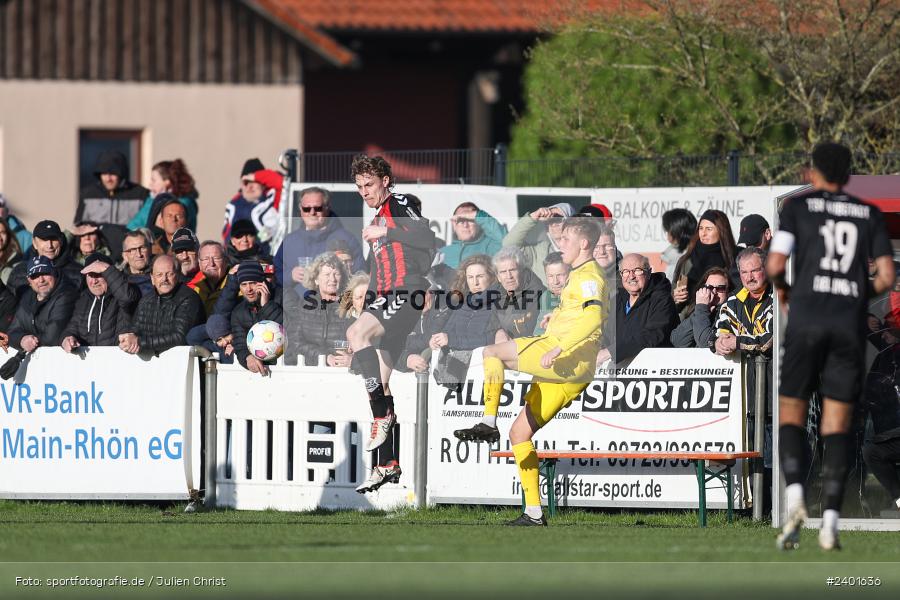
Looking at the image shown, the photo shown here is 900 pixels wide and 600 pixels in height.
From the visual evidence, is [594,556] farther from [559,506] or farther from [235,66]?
[235,66]

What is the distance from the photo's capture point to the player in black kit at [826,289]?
9.76 metres

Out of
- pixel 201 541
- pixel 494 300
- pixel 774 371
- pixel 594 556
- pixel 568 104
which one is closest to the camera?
pixel 594 556

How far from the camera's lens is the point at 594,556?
368 inches

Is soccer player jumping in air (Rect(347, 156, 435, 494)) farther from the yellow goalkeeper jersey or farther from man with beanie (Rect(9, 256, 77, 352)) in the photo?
man with beanie (Rect(9, 256, 77, 352))

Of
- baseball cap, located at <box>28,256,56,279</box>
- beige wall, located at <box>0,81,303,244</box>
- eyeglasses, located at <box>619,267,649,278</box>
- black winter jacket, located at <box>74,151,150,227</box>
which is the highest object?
beige wall, located at <box>0,81,303,244</box>

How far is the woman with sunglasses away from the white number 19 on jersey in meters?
3.31

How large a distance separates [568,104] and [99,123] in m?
11.4

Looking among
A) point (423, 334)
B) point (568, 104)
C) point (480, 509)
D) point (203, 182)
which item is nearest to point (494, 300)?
point (423, 334)

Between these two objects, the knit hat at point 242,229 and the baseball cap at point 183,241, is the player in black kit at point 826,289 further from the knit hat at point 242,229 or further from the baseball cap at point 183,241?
the knit hat at point 242,229

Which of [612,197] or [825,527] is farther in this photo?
[612,197]

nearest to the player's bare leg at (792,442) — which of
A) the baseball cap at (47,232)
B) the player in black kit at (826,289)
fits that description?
the player in black kit at (826,289)

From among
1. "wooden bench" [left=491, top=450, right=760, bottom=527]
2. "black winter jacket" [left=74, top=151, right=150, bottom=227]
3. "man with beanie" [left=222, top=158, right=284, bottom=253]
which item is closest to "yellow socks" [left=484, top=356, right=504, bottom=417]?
"wooden bench" [left=491, top=450, right=760, bottom=527]

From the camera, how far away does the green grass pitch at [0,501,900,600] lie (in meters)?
7.91

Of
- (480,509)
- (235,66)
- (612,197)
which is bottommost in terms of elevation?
(480,509)
